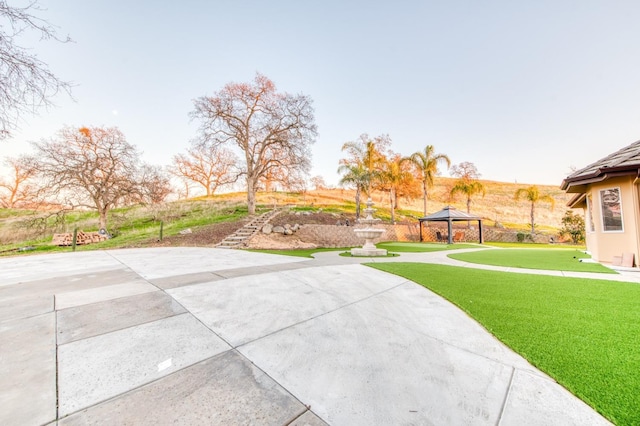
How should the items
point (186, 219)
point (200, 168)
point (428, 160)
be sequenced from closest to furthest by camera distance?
point (186, 219) < point (428, 160) < point (200, 168)

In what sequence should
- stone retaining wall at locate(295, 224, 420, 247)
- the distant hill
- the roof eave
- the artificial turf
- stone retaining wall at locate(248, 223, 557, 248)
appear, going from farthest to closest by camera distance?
the distant hill → stone retaining wall at locate(295, 224, 420, 247) → stone retaining wall at locate(248, 223, 557, 248) → the artificial turf → the roof eave

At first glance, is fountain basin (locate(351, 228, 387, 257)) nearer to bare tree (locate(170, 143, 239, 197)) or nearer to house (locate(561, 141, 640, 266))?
house (locate(561, 141, 640, 266))

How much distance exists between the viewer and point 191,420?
1.18m

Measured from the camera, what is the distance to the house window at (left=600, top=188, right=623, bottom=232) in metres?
6.14

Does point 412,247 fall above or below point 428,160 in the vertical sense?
below

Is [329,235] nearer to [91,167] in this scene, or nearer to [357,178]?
[357,178]

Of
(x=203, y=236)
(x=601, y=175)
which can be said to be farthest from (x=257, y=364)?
(x=203, y=236)

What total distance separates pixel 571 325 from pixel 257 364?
3.27 meters

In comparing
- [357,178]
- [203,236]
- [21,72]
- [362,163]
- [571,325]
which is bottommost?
[571,325]

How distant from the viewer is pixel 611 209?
629 cm

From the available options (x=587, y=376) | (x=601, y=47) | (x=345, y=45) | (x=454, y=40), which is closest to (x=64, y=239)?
(x=345, y=45)

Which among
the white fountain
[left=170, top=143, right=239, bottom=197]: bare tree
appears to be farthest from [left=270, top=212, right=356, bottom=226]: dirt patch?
[left=170, top=143, right=239, bottom=197]: bare tree

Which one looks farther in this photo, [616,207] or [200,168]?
[200,168]

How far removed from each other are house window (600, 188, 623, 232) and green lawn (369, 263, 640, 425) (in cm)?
359
